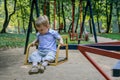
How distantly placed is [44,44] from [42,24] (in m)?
0.51

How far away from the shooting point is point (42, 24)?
252 inches

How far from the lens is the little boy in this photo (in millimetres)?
6265

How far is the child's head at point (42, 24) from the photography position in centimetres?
632

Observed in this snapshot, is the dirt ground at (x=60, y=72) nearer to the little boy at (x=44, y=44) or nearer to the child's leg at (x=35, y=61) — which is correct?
the little boy at (x=44, y=44)

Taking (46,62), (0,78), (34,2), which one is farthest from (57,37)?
(34,2)

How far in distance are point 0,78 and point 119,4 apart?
32.6 metres

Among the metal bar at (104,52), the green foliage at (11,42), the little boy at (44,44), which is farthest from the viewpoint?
the green foliage at (11,42)

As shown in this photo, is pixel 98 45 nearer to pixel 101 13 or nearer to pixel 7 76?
pixel 7 76

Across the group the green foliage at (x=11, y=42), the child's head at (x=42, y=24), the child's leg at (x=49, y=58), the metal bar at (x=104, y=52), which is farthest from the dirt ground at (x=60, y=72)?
the green foliage at (x=11, y=42)

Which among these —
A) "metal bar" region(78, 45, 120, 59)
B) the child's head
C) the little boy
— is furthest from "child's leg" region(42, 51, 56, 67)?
"metal bar" region(78, 45, 120, 59)

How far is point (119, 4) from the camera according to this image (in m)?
38.8

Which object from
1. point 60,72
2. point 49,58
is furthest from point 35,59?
point 60,72

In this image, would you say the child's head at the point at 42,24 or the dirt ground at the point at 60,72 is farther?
the dirt ground at the point at 60,72

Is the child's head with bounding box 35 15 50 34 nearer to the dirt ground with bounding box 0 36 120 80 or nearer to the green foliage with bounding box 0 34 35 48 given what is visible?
the dirt ground with bounding box 0 36 120 80
